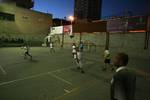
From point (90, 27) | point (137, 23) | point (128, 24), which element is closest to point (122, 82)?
point (137, 23)

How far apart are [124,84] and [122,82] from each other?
5cm

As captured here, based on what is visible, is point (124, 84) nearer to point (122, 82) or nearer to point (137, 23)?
point (122, 82)

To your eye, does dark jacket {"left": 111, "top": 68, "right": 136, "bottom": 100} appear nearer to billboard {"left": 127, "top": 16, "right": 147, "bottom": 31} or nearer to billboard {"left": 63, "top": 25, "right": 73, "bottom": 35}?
billboard {"left": 127, "top": 16, "right": 147, "bottom": 31}

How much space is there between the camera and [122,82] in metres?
2.78

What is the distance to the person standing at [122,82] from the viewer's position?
9.09 ft

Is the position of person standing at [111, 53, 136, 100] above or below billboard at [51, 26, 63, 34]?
below

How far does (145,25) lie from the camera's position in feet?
67.9

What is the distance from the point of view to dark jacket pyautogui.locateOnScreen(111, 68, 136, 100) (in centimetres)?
277

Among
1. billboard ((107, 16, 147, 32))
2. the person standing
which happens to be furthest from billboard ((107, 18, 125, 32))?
the person standing

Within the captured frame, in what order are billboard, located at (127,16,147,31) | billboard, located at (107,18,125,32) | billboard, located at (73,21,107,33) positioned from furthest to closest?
billboard, located at (73,21,107,33), billboard, located at (107,18,125,32), billboard, located at (127,16,147,31)

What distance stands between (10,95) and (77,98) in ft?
9.84

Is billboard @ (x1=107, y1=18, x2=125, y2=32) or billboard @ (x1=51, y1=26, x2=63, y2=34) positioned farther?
billboard @ (x1=51, y1=26, x2=63, y2=34)

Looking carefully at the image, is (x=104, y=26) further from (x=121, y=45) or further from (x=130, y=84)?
(x=130, y=84)

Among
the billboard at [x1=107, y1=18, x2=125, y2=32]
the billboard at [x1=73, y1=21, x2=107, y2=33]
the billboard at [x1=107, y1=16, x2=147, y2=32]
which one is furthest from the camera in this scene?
the billboard at [x1=73, y1=21, x2=107, y2=33]
